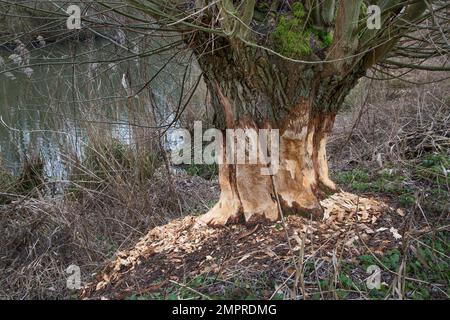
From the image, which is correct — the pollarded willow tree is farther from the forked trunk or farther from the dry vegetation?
the dry vegetation

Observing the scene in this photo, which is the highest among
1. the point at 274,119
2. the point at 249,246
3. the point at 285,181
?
the point at 274,119

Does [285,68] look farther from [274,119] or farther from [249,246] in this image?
[249,246]

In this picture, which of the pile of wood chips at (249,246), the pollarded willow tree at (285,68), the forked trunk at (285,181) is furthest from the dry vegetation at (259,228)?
the pollarded willow tree at (285,68)

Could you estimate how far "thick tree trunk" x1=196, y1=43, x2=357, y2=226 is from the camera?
2668 mm

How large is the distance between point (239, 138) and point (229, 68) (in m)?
0.45

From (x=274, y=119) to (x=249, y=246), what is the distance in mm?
811

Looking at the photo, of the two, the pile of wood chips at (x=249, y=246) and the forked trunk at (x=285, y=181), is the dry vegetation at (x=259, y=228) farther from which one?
the forked trunk at (x=285, y=181)

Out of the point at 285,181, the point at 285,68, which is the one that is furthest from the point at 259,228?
the point at 285,68

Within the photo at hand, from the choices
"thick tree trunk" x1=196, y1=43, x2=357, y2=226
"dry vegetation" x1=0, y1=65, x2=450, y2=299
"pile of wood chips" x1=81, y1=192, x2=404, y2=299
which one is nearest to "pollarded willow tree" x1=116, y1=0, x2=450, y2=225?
"thick tree trunk" x1=196, y1=43, x2=357, y2=226

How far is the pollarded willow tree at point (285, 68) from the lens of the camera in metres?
2.48

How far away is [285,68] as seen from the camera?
2646mm

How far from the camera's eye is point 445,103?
549 centimetres
